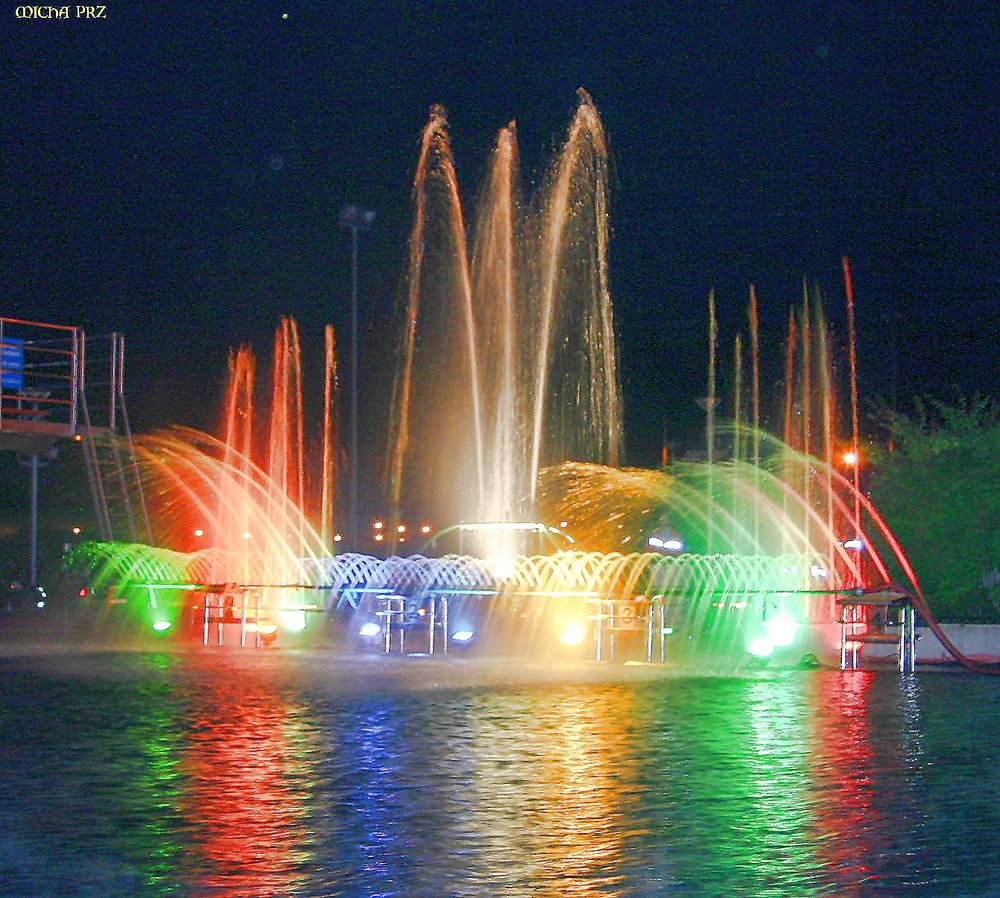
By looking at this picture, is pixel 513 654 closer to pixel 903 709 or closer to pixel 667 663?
pixel 667 663

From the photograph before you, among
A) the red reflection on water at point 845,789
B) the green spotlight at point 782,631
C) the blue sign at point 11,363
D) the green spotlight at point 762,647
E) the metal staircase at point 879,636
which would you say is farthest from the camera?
the blue sign at point 11,363

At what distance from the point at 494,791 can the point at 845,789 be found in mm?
2256

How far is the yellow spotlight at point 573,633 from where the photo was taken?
23.4 m

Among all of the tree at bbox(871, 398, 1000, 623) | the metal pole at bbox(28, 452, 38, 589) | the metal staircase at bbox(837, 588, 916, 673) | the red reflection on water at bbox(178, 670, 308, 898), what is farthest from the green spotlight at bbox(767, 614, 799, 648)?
the metal pole at bbox(28, 452, 38, 589)

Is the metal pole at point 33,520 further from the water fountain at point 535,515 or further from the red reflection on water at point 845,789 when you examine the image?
the red reflection on water at point 845,789

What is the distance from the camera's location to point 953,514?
2555cm

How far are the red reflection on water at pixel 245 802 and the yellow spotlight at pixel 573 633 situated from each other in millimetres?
8879

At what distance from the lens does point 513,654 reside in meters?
23.1

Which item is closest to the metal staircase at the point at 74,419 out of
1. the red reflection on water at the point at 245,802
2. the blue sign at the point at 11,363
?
the blue sign at the point at 11,363

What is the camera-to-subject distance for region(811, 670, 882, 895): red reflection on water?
7672mm

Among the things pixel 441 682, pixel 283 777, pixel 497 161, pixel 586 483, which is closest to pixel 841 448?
pixel 586 483

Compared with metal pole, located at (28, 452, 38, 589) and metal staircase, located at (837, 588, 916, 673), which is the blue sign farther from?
metal staircase, located at (837, 588, 916, 673)

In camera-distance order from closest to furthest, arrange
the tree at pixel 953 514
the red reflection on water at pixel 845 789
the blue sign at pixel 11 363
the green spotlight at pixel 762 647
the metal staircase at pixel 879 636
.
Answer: the red reflection on water at pixel 845 789, the metal staircase at pixel 879 636, the green spotlight at pixel 762 647, the blue sign at pixel 11 363, the tree at pixel 953 514

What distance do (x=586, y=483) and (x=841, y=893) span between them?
1467 inches
